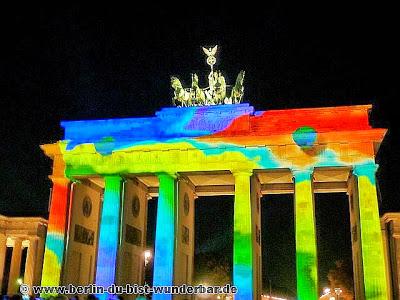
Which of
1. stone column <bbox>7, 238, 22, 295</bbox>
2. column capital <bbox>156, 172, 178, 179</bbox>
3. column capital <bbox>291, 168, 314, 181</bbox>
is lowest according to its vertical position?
stone column <bbox>7, 238, 22, 295</bbox>

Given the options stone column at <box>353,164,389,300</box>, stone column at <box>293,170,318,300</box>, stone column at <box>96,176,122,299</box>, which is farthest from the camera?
stone column at <box>96,176,122,299</box>

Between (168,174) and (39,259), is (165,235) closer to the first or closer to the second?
(168,174)

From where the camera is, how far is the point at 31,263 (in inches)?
2106

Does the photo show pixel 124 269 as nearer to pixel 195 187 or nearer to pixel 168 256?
pixel 168 256

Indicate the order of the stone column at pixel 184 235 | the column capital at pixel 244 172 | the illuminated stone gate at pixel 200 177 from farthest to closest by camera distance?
the stone column at pixel 184 235 < the column capital at pixel 244 172 < the illuminated stone gate at pixel 200 177

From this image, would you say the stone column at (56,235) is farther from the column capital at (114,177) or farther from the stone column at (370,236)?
the stone column at (370,236)

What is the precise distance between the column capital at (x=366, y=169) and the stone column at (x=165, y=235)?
47.1ft

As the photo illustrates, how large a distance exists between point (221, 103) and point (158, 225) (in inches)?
456

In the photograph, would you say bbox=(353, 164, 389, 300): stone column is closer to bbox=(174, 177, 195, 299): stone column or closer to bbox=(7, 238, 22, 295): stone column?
bbox=(174, 177, 195, 299): stone column

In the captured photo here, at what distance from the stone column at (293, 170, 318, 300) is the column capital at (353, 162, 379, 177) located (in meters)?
3.55

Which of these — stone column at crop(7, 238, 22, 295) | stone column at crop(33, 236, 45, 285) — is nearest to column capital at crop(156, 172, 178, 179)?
stone column at crop(33, 236, 45, 285)

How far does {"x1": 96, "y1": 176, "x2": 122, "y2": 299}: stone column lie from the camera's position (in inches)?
1515

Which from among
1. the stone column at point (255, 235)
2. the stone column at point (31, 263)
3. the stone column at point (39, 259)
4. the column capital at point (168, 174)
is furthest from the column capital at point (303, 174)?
the stone column at point (31, 263)

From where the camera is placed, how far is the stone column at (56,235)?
39344mm
